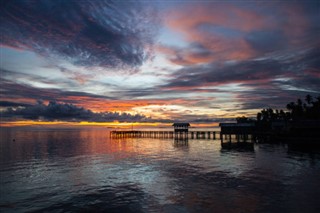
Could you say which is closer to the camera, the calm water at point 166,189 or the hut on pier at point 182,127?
the calm water at point 166,189

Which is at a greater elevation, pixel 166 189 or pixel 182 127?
pixel 182 127

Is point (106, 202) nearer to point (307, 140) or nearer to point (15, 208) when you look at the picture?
point (15, 208)

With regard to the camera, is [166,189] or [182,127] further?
[182,127]

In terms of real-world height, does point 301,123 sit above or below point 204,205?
above

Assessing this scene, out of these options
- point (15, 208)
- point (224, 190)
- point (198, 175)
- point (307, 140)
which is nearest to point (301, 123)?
point (307, 140)

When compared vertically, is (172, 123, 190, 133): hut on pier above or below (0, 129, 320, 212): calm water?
above

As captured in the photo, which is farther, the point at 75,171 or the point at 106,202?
the point at 75,171

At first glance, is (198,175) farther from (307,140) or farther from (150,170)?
(307,140)

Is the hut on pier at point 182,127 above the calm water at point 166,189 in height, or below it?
above

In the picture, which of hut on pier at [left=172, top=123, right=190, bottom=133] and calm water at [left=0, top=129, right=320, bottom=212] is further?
hut on pier at [left=172, top=123, right=190, bottom=133]

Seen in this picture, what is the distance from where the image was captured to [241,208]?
53.8 feet

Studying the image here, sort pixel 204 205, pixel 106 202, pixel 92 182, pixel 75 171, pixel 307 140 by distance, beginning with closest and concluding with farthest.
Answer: pixel 204 205, pixel 106 202, pixel 92 182, pixel 75 171, pixel 307 140

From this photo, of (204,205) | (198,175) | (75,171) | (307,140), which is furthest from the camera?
(307,140)

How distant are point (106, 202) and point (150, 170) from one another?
1242 cm
